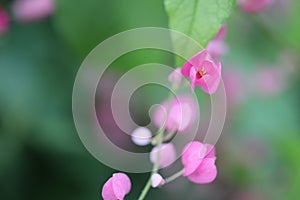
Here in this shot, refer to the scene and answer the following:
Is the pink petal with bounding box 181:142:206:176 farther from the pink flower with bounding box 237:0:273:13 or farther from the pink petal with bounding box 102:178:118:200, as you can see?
the pink flower with bounding box 237:0:273:13

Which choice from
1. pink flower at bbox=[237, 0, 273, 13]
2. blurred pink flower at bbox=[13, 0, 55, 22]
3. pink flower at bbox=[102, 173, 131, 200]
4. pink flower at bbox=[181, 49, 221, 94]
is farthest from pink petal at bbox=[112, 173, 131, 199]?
blurred pink flower at bbox=[13, 0, 55, 22]

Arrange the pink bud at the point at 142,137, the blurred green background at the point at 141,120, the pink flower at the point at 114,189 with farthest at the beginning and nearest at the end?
the blurred green background at the point at 141,120 → the pink bud at the point at 142,137 → the pink flower at the point at 114,189

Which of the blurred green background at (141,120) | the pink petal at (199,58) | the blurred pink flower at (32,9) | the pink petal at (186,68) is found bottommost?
the blurred green background at (141,120)

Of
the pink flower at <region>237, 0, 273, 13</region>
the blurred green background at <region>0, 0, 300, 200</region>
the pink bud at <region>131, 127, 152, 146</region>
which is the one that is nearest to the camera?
the pink bud at <region>131, 127, 152, 146</region>

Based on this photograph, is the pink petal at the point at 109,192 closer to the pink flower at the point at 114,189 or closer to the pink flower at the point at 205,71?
the pink flower at the point at 114,189

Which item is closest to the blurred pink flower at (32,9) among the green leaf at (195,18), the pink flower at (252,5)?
the pink flower at (252,5)

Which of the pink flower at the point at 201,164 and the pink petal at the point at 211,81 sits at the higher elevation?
the pink petal at the point at 211,81

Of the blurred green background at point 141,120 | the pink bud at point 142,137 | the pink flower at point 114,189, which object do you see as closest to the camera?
A: the pink flower at point 114,189
